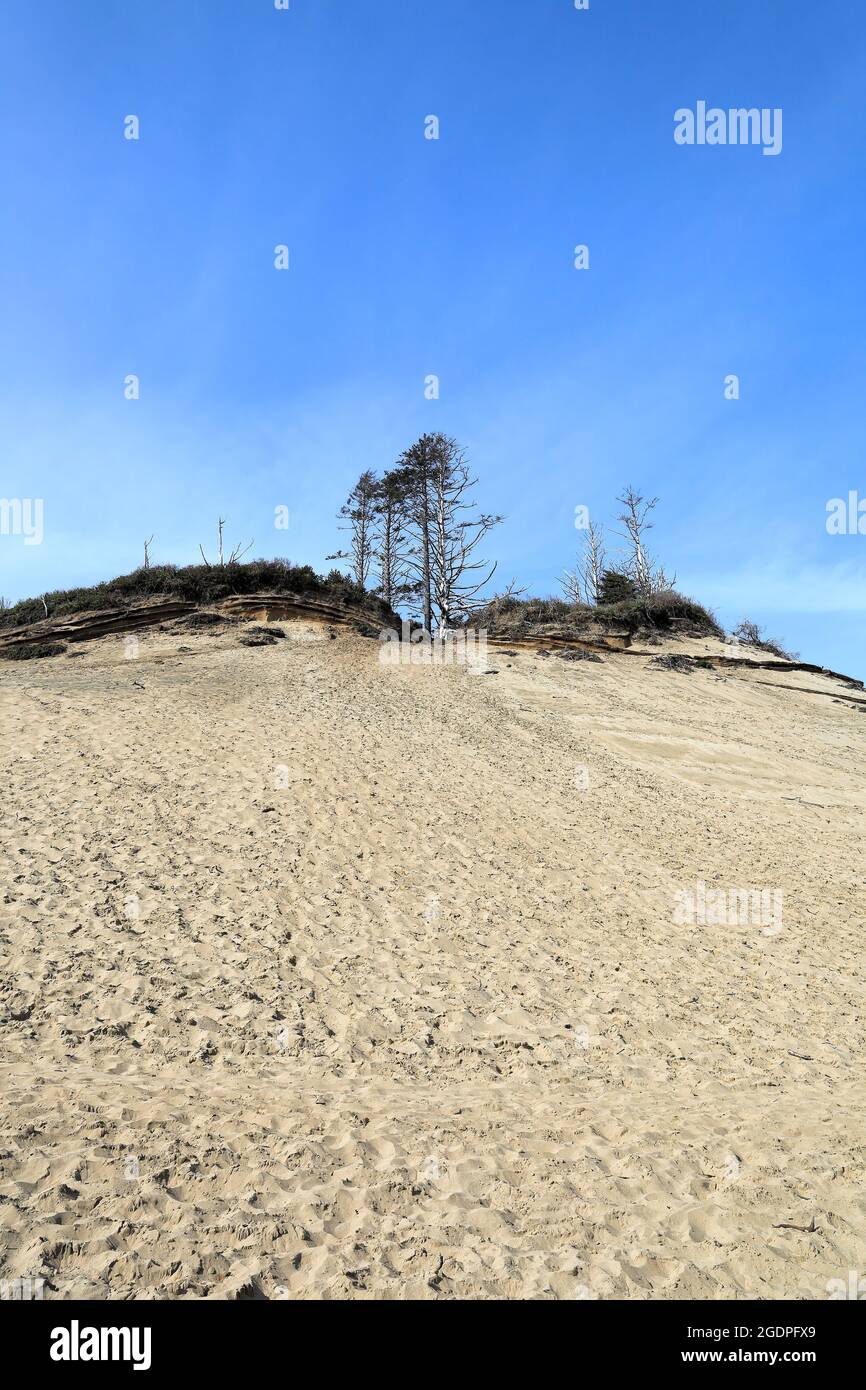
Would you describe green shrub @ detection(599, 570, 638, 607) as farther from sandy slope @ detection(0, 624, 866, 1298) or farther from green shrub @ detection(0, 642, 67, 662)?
green shrub @ detection(0, 642, 67, 662)

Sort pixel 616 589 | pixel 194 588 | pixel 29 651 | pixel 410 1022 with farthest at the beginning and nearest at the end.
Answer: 1. pixel 616 589
2. pixel 194 588
3. pixel 29 651
4. pixel 410 1022

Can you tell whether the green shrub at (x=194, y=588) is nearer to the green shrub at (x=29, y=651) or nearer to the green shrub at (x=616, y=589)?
the green shrub at (x=29, y=651)

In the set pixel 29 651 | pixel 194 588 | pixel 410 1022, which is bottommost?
pixel 410 1022

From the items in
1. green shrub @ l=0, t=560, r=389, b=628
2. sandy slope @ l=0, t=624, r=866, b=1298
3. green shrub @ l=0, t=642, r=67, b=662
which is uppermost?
green shrub @ l=0, t=560, r=389, b=628

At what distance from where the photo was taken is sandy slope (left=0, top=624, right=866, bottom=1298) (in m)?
4.90

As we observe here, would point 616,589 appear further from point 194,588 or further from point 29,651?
point 29,651

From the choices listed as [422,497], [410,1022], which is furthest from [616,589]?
[410,1022]

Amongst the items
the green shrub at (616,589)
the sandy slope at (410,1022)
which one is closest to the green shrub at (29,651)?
the sandy slope at (410,1022)

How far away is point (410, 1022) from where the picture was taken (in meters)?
8.53

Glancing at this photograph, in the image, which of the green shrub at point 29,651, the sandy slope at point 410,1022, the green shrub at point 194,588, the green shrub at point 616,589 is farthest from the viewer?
the green shrub at point 616,589

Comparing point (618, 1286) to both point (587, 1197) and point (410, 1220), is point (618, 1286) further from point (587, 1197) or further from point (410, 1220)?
point (410, 1220)

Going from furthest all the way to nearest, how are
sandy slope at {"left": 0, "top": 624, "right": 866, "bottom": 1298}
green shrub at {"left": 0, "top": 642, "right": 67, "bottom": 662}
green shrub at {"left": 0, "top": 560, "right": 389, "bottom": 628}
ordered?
green shrub at {"left": 0, "top": 560, "right": 389, "bottom": 628}
green shrub at {"left": 0, "top": 642, "right": 67, "bottom": 662}
sandy slope at {"left": 0, "top": 624, "right": 866, "bottom": 1298}

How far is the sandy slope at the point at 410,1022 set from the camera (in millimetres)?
4902

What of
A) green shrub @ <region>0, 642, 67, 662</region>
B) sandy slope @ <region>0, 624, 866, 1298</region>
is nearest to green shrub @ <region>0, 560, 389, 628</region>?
green shrub @ <region>0, 642, 67, 662</region>
